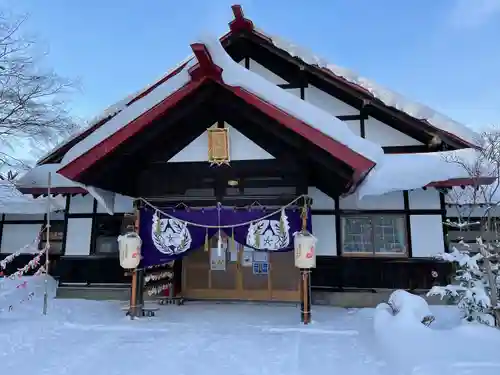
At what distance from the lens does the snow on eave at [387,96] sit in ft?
27.2

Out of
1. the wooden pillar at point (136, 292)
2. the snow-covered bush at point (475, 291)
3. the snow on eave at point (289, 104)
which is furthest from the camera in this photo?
the wooden pillar at point (136, 292)

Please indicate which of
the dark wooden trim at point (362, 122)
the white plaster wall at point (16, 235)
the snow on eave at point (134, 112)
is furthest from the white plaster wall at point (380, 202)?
the white plaster wall at point (16, 235)

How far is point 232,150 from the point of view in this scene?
279 inches

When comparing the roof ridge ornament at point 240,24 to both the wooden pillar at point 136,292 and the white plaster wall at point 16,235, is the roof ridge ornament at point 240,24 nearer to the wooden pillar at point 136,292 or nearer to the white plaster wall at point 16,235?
the wooden pillar at point 136,292

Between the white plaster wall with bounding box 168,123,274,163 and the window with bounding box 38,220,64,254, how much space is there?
6806mm

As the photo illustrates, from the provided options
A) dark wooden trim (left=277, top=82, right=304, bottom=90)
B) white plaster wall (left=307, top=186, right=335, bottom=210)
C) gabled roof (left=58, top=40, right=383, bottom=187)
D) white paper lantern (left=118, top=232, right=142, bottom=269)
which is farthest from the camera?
dark wooden trim (left=277, top=82, right=304, bottom=90)

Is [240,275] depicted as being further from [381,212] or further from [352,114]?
[352,114]

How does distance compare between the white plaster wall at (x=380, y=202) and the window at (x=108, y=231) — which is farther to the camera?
the window at (x=108, y=231)

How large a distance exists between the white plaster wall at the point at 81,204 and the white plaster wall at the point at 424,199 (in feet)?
27.0

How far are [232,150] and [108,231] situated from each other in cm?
487

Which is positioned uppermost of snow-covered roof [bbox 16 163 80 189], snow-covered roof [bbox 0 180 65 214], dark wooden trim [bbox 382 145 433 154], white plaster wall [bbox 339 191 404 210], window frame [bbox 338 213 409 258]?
dark wooden trim [bbox 382 145 433 154]

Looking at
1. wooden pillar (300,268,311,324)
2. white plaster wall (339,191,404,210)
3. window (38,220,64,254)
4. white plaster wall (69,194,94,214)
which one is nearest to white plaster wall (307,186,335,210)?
white plaster wall (339,191,404,210)

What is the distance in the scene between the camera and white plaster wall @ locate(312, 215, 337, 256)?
8820 millimetres

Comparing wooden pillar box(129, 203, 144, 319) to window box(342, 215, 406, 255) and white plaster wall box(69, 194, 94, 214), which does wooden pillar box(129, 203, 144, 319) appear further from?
window box(342, 215, 406, 255)
